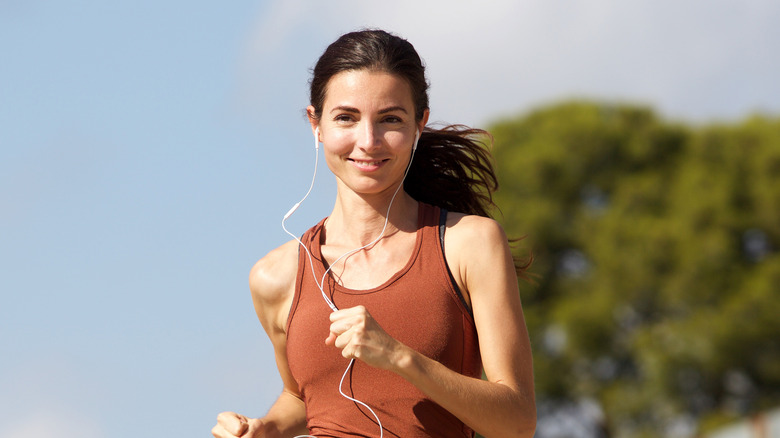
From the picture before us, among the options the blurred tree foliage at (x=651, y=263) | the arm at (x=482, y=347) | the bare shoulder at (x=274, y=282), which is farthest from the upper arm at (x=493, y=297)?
the blurred tree foliage at (x=651, y=263)

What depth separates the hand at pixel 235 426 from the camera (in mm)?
3793

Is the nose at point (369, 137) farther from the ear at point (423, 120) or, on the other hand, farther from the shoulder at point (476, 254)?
the shoulder at point (476, 254)

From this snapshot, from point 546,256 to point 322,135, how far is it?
22.4 m

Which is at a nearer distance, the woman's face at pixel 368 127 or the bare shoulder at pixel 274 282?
the woman's face at pixel 368 127

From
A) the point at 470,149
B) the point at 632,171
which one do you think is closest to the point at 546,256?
the point at 632,171

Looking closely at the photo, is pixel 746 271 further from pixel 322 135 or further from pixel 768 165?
pixel 322 135

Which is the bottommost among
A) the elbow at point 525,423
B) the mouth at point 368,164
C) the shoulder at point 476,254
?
the elbow at point 525,423

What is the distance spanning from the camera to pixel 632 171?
93.1 ft

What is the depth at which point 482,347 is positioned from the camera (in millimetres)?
3816

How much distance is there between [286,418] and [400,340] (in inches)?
27.1

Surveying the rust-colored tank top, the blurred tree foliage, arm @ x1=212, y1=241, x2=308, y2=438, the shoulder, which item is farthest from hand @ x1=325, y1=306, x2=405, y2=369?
the blurred tree foliage

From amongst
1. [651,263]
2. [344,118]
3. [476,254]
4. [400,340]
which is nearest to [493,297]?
[476,254]

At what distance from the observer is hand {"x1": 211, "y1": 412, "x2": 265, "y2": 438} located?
12.4 ft

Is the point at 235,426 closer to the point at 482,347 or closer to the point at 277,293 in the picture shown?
the point at 277,293
